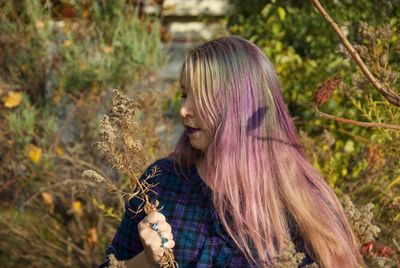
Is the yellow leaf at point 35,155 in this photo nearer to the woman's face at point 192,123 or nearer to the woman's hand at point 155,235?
the woman's face at point 192,123

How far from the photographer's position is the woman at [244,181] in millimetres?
2184

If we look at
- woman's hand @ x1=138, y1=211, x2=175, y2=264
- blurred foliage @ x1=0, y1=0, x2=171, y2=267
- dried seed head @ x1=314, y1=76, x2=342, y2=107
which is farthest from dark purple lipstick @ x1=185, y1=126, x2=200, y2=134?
blurred foliage @ x1=0, y1=0, x2=171, y2=267

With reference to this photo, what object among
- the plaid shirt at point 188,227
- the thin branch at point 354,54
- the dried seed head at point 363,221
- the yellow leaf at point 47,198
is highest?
the thin branch at point 354,54

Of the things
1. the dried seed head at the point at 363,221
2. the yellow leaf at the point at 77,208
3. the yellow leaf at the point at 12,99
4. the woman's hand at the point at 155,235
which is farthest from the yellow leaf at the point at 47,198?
the dried seed head at the point at 363,221

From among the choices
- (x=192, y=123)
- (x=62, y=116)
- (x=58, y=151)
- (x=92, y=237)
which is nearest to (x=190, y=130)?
(x=192, y=123)

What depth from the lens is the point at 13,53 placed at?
15.3 feet

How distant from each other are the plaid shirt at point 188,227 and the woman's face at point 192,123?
0.14 meters

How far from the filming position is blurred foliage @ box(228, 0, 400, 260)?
9.77 ft

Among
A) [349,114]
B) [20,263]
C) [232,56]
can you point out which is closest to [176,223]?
[232,56]

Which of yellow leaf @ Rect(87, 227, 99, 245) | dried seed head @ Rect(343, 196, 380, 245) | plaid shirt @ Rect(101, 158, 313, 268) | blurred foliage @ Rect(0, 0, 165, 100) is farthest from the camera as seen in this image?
blurred foliage @ Rect(0, 0, 165, 100)

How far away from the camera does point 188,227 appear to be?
2297mm

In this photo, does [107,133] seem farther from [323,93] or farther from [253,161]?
[253,161]

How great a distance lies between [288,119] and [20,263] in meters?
2.56

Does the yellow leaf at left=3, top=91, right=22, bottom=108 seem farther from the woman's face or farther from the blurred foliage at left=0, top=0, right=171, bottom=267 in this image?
the woman's face
